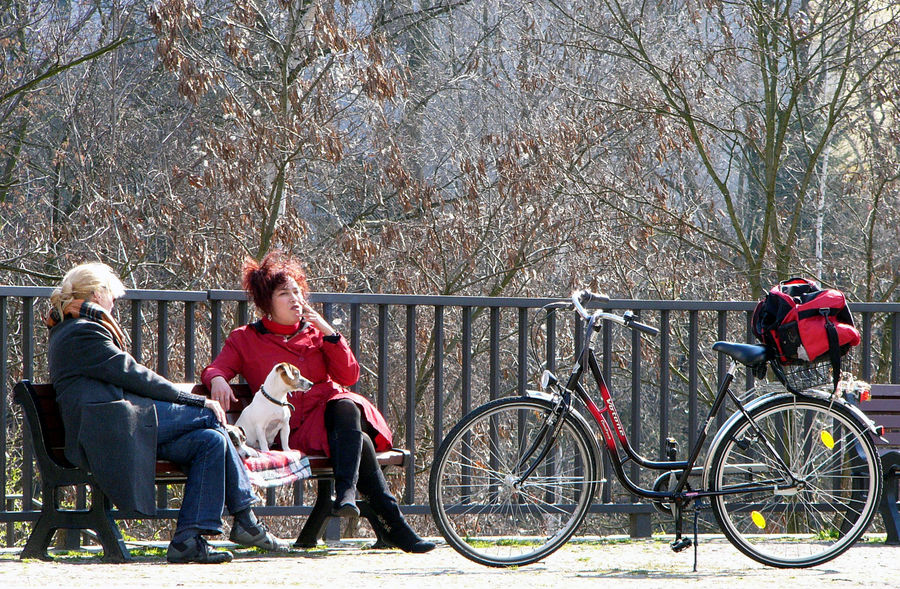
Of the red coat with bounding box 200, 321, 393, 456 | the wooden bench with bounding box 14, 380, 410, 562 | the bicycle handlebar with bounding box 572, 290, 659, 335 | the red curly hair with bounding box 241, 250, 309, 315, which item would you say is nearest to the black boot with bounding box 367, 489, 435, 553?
the red coat with bounding box 200, 321, 393, 456

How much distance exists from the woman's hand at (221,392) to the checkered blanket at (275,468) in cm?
32

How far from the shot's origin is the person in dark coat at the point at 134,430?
13.6ft

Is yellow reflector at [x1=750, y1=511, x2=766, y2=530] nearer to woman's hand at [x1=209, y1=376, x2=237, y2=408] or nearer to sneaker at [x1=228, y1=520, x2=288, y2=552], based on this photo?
sneaker at [x1=228, y1=520, x2=288, y2=552]

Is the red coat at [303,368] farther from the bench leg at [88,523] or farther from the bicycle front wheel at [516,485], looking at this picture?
the bench leg at [88,523]

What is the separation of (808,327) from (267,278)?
7.62 feet

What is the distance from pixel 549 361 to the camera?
5.28 meters

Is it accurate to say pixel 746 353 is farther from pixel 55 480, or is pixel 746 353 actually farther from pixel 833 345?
pixel 55 480

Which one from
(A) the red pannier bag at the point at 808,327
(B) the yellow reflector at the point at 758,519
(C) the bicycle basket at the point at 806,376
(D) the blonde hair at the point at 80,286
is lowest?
(B) the yellow reflector at the point at 758,519

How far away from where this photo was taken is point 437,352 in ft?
17.4

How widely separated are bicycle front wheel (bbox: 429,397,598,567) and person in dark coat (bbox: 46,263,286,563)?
770mm

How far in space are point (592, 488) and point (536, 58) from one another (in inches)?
344

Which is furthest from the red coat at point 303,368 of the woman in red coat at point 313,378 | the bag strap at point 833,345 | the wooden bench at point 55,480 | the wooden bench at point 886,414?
the wooden bench at point 886,414

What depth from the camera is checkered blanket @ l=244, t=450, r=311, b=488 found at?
4.39m

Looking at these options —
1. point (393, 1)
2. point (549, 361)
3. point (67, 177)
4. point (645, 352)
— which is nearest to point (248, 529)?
point (549, 361)
